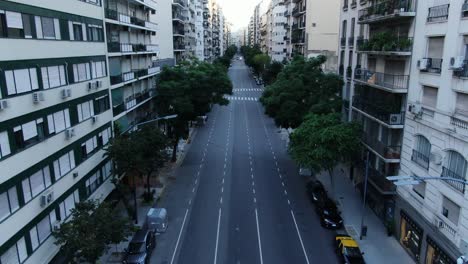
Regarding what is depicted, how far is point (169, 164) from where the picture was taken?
1795 inches

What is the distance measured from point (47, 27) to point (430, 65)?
76.7 feet

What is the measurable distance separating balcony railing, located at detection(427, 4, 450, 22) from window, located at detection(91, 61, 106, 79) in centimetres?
2371

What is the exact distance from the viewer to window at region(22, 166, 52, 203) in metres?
20.0

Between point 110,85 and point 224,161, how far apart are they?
18637 millimetres

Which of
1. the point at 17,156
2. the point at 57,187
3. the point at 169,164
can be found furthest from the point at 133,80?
the point at 17,156

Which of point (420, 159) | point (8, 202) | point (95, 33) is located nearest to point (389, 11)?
point (420, 159)

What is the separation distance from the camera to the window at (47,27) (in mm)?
21484

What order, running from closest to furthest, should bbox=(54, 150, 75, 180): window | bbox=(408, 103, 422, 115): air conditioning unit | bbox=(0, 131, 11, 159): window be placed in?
bbox=(0, 131, 11, 159): window
bbox=(54, 150, 75, 180): window
bbox=(408, 103, 422, 115): air conditioning unit

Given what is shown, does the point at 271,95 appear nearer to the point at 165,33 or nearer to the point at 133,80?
the point at 133,80

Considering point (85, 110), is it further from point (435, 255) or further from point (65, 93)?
point (435, 255)

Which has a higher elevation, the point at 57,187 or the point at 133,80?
the point at 133,80

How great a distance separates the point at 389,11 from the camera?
93.8 feet

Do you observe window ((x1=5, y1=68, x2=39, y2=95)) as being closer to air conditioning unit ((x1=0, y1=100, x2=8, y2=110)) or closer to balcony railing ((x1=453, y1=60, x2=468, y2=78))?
air conditioning unit ((x1=0, y1=100, x2=8, y2=110))

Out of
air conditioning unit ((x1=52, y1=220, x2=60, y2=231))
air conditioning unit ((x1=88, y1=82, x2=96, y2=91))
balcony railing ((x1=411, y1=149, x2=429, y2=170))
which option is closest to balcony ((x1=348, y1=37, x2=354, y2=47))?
balcony railing ((x1=411, y1=149, x2=429, y2=170))
